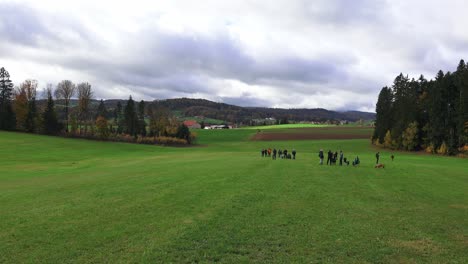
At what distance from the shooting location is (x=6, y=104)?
98.8 meters

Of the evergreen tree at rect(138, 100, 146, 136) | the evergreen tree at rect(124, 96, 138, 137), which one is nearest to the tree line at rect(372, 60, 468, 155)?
the evergreen tree at rect(138, 100, 146, 136)

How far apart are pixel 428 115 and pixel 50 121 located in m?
101

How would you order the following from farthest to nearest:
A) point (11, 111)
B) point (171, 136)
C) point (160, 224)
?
1. point (171, 136)
2. point (11, 111)
3. point (160, 224)

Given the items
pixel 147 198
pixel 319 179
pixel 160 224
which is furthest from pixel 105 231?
pixel 319 179

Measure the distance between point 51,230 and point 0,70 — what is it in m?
121

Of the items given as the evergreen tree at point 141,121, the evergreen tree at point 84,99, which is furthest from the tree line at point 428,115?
the evergreen tree at point 84,99

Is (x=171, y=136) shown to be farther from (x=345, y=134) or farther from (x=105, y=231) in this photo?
(x=105, y=231)

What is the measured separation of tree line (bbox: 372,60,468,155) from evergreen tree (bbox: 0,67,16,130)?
102186 millimetres

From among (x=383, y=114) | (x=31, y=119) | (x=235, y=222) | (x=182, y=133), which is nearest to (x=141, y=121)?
(x=182, y=133)

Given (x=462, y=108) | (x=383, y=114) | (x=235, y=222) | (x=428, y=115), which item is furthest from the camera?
(x=383, y=114)

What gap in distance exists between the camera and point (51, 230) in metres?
12.5

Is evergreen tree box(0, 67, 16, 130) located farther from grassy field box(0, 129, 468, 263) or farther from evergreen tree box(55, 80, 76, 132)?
grassy field box(0, 129, 468, 263)

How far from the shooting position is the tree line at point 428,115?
70.2 meters

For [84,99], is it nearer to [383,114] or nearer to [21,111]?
[21,111]
